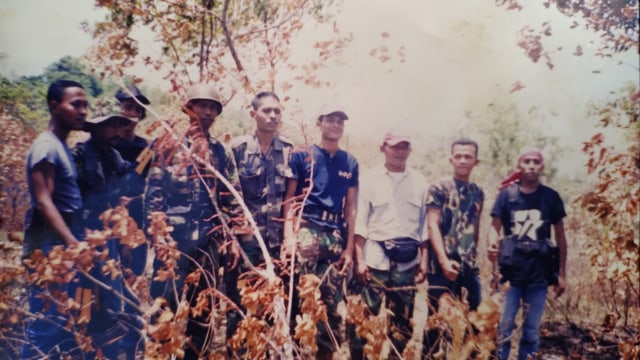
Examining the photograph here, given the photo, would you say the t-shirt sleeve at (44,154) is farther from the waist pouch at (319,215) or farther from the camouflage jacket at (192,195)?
the waist pouch at (319,215)

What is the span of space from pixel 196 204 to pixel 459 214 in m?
1.62

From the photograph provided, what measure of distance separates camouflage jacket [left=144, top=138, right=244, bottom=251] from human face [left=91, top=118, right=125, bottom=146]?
0.24 meters

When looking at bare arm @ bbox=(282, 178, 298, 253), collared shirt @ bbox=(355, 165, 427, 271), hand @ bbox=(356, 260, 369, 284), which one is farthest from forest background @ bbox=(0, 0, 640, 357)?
hand @ bbox=(356, 260, 369, 284)

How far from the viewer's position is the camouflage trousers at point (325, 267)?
2848mm

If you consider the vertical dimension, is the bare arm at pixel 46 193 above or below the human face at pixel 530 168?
below

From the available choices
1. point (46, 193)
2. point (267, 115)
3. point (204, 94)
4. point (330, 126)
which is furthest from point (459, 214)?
point (46, 193)

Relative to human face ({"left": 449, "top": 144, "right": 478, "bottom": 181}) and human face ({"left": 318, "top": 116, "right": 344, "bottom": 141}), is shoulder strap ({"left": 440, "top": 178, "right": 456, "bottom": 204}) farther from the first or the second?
human face ({"left": 318, "top": 116, "right": 344, "bottom": 141})

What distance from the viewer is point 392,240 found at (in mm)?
2930

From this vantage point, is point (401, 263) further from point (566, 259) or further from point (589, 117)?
point (589, 117)

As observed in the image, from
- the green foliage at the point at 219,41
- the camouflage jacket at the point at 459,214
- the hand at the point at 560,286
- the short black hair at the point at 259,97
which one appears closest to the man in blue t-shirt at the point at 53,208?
the green foliage at the point at 219,41

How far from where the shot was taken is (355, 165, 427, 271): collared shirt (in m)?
2.94

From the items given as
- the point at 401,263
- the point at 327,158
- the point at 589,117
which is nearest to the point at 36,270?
the point at 327,158

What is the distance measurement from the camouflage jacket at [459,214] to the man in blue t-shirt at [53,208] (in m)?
2.11

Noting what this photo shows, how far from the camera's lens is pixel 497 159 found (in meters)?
3.01
